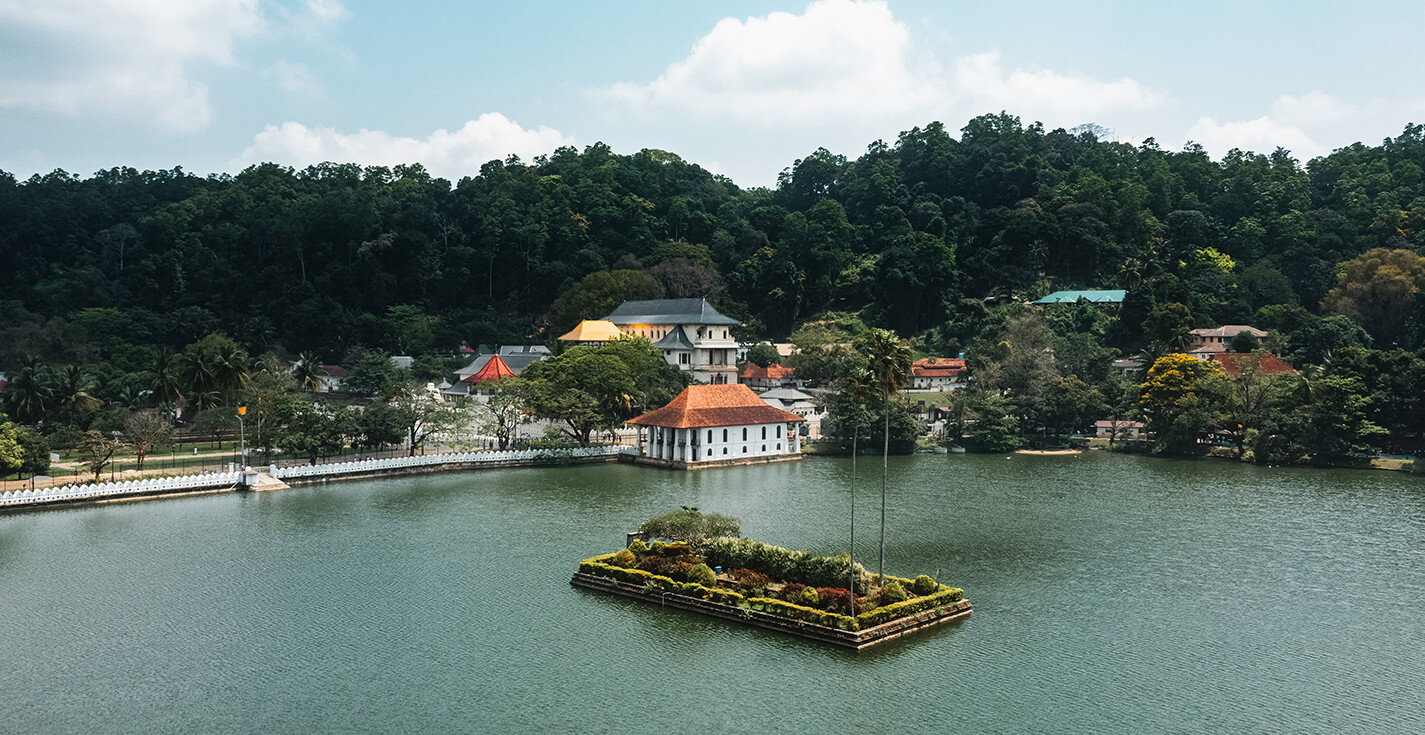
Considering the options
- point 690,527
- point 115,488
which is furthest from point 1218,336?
point 115,488

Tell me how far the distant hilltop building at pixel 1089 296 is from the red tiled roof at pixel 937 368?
10621 mm

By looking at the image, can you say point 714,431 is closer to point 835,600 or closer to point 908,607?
point 835,600

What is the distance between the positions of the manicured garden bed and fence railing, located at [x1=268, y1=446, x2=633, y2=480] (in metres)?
19.2

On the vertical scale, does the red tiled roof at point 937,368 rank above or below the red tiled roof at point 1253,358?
below

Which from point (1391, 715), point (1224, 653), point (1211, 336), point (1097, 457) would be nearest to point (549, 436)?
point (1097, 457)

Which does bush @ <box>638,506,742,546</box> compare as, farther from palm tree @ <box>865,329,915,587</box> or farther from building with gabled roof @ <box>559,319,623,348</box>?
building with gabled roof @ <box>559,319,623,348</box>

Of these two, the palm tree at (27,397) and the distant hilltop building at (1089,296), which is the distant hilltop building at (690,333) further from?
the palm tree at (27,397)

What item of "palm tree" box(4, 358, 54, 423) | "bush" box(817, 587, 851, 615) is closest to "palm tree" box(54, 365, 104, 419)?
"palm tree" box(4, 358, 54, 423)

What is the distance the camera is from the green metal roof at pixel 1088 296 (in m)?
75.8

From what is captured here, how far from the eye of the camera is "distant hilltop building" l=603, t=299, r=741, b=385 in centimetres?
7119

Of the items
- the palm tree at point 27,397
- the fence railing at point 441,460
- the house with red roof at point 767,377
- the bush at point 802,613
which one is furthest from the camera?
the house with red roof at point 767,377

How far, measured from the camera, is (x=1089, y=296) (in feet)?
253

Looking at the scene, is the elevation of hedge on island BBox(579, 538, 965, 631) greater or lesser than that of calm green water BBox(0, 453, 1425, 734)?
greater

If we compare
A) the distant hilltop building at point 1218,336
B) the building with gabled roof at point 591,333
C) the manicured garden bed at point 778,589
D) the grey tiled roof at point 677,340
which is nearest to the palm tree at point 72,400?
the manicured garden bed at point 778,589
